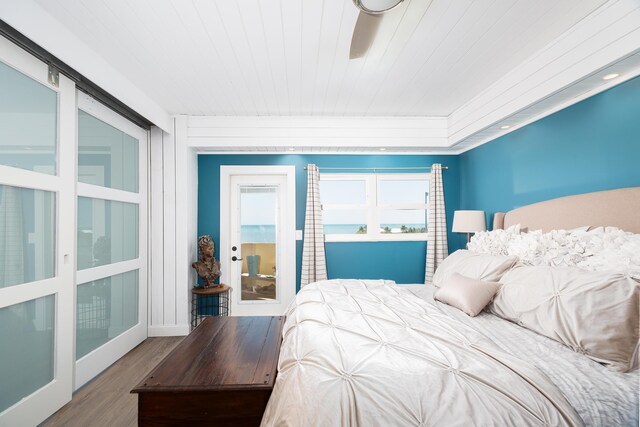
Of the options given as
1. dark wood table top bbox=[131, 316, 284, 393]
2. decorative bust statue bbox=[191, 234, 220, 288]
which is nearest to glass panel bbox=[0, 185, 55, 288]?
dark wood table top bbox=[131, 316, 284, 393]

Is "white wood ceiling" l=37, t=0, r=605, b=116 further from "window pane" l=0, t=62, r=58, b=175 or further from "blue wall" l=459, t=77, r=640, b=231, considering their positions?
"blue wall" l=459, t=77, r=640, b=231

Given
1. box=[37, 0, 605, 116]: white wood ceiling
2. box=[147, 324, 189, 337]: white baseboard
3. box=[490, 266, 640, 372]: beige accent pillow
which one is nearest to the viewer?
box=[490, 266, 640, 372]: beige accent pillow

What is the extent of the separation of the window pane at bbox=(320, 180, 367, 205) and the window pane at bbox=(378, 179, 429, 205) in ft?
0.80

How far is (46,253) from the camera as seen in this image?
1920mm

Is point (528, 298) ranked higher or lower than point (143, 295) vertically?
higher

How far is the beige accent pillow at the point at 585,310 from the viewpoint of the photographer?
1200mm

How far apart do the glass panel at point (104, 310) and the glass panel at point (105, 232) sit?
20 centimetres

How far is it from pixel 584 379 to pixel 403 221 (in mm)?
2846

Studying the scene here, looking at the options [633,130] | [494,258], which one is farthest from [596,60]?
[494,258]

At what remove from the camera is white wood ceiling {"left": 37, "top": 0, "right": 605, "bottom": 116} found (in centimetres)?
171

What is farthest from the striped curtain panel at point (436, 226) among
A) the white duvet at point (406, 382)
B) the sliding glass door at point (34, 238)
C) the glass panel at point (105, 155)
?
the sliding glass door at point (34, 238)

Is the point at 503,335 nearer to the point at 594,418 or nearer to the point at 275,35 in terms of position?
the point at 594,418

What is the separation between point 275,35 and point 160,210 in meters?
2.38

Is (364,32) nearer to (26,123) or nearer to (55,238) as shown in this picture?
(26,123)
